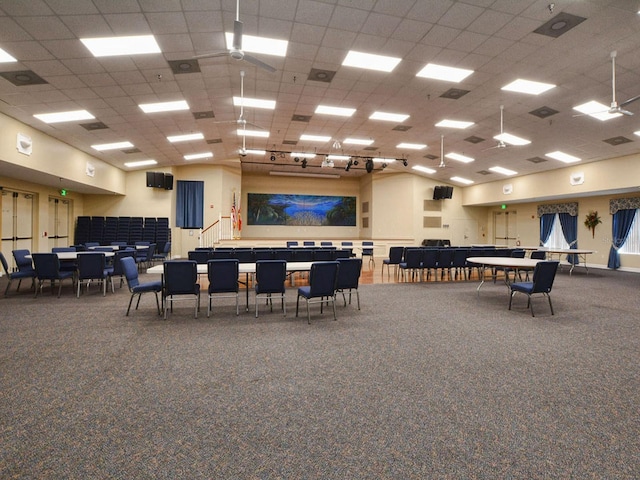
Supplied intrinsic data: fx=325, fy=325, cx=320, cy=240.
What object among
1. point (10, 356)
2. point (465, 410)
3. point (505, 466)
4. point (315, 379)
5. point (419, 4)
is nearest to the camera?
point (505, 466)

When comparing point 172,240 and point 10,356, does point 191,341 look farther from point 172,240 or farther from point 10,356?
point 172,240

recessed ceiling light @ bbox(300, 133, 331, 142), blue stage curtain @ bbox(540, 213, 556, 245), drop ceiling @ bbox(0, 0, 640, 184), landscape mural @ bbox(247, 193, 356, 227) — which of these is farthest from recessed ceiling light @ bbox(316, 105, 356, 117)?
blue stage curtain @ bbox(540, 213, 556, 245)

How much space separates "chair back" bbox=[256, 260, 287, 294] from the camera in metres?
5.29

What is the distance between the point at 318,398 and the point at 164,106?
28.7ft

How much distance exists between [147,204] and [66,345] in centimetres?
1260

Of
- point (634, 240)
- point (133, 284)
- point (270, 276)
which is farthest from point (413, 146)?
point (133, 284)

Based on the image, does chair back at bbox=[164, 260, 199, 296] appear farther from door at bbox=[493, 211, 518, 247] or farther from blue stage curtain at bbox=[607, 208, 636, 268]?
door at bbox=[493, 211, 518, 247]

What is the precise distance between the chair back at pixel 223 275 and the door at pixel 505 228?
17076mm

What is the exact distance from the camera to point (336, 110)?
955 cm

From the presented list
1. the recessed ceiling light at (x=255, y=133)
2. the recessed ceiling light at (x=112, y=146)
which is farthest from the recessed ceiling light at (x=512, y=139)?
the recessed ceiling light at (x=112, y=146)

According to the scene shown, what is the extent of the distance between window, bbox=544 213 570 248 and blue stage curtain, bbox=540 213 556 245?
0.12 m

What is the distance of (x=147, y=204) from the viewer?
1516 centimetres

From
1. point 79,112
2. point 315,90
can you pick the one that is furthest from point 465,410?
point 79,112

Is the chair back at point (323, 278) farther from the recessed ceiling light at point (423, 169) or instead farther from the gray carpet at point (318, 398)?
the recessed ceiling light at point (423, 169)
